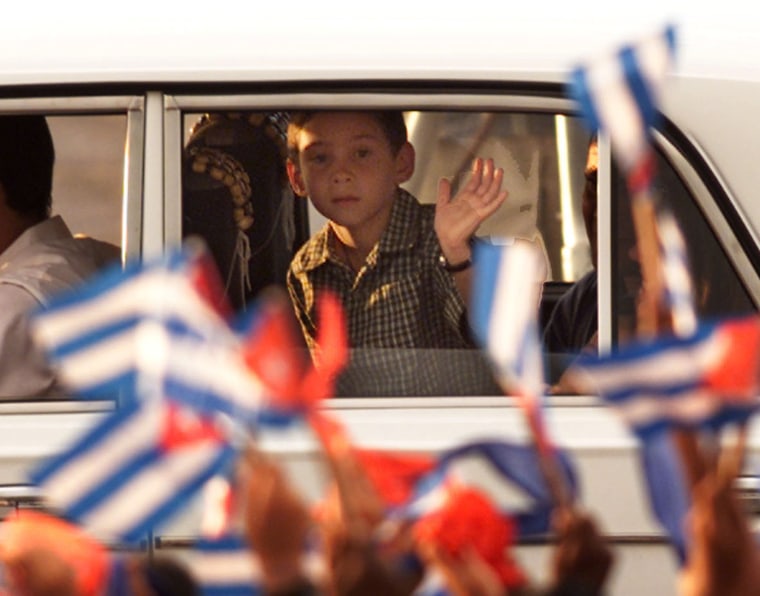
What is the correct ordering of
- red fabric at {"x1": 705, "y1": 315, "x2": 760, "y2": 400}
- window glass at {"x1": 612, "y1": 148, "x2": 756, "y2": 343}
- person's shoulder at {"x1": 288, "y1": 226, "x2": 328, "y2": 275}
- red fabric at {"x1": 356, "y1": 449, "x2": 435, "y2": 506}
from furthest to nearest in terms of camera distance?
1. person's shoulder at {"x1": 288, "y1": 226, "x2": 328, "y2": 275}
2. window glass at {"x1": 612, "y1": 148, "x2": 756, "y2": 343}
3. red fabric at {"x1": 356, "y1": 449, "x2": 435, "y2": 506}
4. red fabric at {"x1": 705, "y1": 315, "x2": 760, "y2": 400}

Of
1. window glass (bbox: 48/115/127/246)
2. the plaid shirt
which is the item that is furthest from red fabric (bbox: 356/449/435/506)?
window glass (bbox: 48/115/127/246)

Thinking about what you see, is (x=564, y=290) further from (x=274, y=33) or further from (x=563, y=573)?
(x=563, y=573)

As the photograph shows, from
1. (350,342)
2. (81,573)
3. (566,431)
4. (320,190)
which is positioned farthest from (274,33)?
(81,573)

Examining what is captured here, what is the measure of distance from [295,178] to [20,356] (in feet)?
2.00

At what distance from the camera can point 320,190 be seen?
11.3 ft

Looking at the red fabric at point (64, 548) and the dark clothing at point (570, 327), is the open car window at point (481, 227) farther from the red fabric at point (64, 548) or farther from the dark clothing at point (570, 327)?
the red fabric at point (64, 548)

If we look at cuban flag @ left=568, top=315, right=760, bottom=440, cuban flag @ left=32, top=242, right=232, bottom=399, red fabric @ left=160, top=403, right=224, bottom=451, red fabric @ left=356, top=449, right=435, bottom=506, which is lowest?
red fabric @ left=356, top=449, right=435, bottom=506

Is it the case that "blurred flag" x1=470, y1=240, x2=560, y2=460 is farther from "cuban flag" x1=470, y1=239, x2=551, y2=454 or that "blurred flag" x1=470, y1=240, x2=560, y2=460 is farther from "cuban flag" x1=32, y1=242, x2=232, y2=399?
"cuban flag" x1=32, y1=242, x2=232, y2=399

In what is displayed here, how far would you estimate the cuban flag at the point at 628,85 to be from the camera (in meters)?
1.51

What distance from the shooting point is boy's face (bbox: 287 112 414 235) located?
3414 mm

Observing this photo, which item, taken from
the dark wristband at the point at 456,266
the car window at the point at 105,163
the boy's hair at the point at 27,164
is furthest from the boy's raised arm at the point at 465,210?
the boy's hair at the point at 27,164

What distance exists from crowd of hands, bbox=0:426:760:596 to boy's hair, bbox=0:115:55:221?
6.55 feet

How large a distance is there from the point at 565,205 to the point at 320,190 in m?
0.45

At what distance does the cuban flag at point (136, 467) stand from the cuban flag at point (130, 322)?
0.04 m
